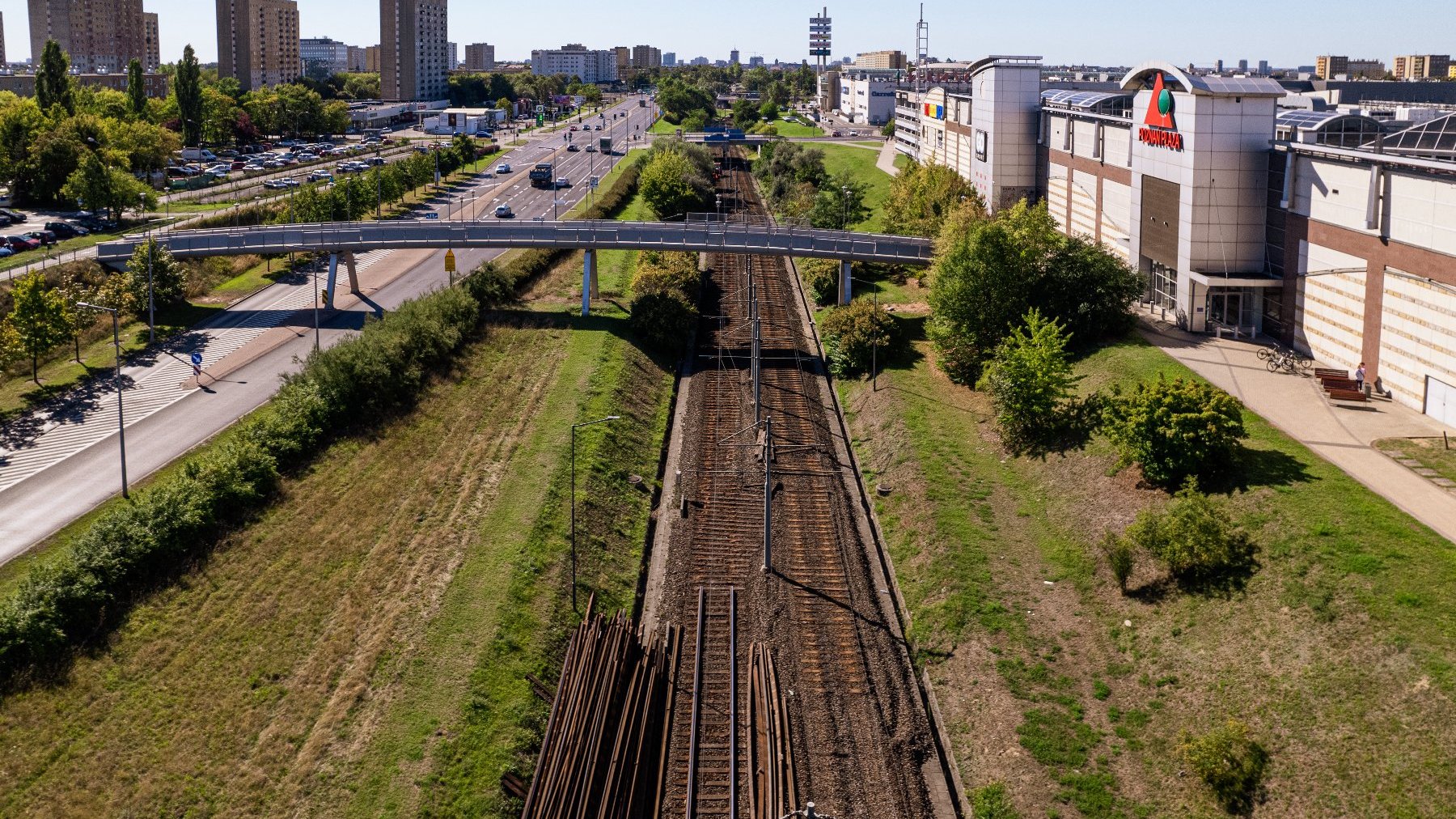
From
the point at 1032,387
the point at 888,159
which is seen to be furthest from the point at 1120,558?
the point at 888,159

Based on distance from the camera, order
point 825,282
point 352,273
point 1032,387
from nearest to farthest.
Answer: point 1032,387, point 352,273, point 825,282

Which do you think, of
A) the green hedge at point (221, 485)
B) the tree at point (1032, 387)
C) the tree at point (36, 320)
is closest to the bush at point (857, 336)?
the tree at point (1032, 387)

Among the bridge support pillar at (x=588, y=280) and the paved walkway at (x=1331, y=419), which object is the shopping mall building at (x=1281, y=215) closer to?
the paved walkway at (x=1331, y=419)

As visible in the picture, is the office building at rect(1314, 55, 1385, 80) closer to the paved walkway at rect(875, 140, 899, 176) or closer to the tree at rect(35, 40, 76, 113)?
the paved walkway at rect(875, 140, 899, 176)

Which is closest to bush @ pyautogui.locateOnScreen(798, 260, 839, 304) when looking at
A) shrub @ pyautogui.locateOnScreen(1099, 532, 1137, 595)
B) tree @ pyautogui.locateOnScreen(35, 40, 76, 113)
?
shrub @ pyautogui.locateOnScreen(1099, 532, 1137, 595)

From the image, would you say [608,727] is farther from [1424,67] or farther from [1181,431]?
[1424,67]

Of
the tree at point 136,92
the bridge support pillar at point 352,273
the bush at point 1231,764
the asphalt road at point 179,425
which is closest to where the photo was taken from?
the bush at point 1231,764
